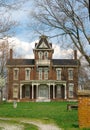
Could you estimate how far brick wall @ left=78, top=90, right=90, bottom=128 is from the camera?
16.7 m

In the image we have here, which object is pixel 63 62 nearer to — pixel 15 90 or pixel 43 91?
pixel 43 91

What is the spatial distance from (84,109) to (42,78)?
54063 millimetres

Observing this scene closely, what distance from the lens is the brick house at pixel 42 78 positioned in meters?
69.8

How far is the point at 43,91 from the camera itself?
70500 mm

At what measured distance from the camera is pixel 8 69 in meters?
Answer: 71.6

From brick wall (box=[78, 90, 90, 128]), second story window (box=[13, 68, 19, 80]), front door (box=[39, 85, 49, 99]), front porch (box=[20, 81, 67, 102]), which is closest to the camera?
brick wall (box=[78, 90, 90, 128])

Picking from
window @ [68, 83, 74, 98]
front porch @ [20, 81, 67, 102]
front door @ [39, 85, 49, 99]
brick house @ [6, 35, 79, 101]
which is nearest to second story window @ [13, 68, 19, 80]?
brick house @ [6, 35, 79, 101]

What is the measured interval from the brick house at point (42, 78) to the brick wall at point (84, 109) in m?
52.4

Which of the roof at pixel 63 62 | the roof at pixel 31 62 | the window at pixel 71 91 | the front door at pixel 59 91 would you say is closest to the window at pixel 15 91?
the roof at pixel 31 62

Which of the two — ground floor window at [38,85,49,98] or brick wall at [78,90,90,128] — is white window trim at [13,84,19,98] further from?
brick wall at [78,90,90,128]

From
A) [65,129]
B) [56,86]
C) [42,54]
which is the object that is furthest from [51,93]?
[65,129]

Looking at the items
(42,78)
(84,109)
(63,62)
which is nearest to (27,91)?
(42,78)

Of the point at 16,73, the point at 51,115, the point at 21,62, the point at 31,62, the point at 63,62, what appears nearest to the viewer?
the point at 51,115

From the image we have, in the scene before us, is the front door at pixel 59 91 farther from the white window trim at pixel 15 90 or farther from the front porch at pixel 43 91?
the white window trim at pixel 15 90
